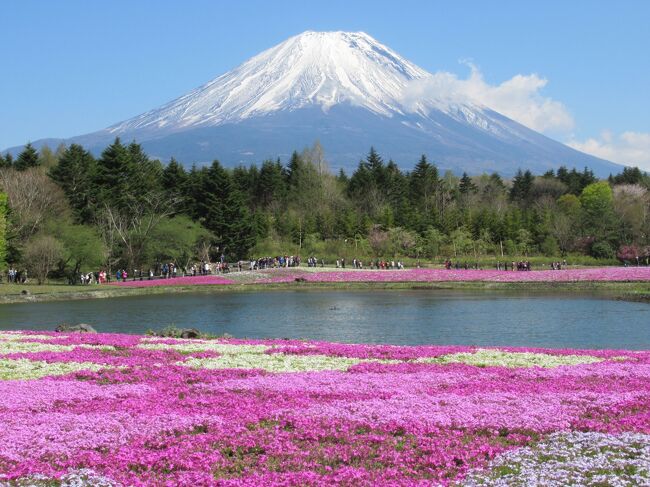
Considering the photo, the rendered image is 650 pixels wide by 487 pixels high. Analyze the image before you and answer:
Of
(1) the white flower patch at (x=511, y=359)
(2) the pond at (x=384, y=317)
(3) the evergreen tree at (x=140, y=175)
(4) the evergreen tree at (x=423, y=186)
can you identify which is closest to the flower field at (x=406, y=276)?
(2) the pond at (x=384, y=317)

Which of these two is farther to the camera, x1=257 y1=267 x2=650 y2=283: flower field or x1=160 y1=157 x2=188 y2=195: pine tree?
x1=160 y1=157 x2=188 y2=195: pine tree

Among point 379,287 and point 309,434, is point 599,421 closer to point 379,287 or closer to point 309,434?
point 309,434

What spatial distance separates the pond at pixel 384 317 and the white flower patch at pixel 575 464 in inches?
688

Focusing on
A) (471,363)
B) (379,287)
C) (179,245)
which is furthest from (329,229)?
(471,363)

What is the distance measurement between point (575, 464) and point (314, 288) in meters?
54.4

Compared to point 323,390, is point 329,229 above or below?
above

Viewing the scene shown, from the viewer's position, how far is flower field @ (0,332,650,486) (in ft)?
30.8

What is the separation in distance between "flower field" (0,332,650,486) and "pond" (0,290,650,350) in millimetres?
11222

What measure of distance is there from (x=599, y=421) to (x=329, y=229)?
88.5 meters

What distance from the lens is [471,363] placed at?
62.5 ft

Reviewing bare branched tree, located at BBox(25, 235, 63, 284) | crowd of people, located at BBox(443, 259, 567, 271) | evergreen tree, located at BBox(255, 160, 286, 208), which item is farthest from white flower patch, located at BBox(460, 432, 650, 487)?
evergreen tree, located at BBox(255, 160, 286, 208)

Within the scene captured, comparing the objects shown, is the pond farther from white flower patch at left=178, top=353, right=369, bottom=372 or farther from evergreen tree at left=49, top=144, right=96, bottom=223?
evergreen tree at left=49, top=144, right=96, bottom=223

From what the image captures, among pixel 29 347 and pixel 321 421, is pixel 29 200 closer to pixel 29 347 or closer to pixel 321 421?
pixel 29 347

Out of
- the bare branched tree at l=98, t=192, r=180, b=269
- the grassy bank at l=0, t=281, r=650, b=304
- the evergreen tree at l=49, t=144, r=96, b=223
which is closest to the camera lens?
the grassy bank at l=0, t=281, r=650, b=304
